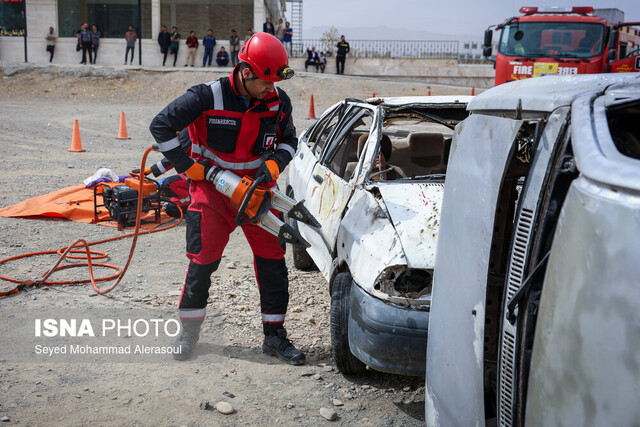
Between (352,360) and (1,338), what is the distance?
230cm

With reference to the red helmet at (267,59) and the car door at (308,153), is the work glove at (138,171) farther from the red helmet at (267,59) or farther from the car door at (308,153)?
the red helmet at (267,59)

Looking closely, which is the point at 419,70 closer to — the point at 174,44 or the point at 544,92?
the point at 174,44

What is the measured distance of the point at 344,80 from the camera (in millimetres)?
26266

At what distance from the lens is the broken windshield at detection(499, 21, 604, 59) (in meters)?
13.5

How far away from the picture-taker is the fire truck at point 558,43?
44.1 feet

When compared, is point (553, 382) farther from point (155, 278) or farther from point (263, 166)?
point (155, 278)

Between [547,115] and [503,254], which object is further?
[503,254]

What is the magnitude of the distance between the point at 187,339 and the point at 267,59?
1.81 meters

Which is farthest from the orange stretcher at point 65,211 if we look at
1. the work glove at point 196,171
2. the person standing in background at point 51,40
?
the person standing in background at point 51,40

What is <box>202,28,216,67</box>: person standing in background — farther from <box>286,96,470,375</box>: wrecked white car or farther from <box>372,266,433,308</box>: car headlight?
<box>372,266,433,308</box>: car headlight

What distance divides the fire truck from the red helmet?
435 inches

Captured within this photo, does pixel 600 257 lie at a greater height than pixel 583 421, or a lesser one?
greater

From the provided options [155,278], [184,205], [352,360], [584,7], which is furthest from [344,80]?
[352,360]

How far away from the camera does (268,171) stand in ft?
12.6
